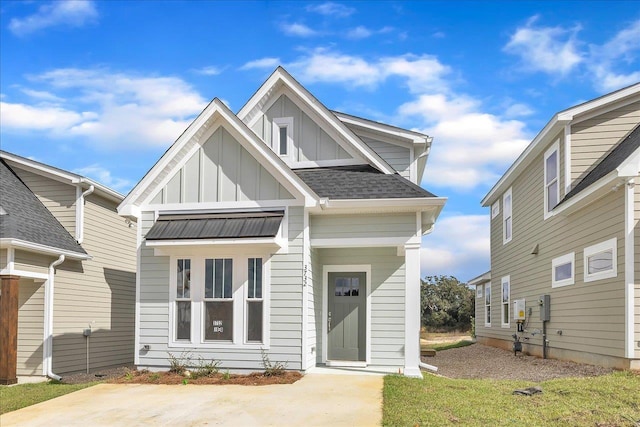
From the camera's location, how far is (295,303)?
1223 centimetres

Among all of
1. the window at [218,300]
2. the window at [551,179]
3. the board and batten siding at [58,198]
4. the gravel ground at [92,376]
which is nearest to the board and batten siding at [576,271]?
the window at [551,179]

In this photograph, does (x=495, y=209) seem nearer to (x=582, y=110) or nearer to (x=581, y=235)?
(x=582, y=110)

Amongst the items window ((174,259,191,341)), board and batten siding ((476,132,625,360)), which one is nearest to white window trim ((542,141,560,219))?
board and batten siding ((476,132,625,360))

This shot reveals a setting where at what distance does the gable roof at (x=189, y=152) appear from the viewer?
40.4 feet

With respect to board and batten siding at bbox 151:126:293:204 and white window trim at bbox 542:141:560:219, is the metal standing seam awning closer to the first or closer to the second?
board and batten siding at bbox 151:126:293:204

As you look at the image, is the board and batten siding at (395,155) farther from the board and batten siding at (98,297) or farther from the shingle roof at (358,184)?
the board and batten siding at (98,297)

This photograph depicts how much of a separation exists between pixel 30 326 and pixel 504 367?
11527 mm

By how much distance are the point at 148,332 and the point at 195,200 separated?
287 cm

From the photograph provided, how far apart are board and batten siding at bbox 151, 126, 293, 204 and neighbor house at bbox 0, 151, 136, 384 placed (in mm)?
1656

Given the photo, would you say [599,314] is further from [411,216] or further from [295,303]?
[295,303]

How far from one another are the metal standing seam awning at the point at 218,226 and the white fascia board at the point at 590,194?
6221 mm

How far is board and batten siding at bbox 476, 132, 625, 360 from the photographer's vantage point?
12.3 m

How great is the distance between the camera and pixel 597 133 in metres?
14.7

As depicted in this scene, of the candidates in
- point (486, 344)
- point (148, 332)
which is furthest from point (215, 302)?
point (486, 344)
